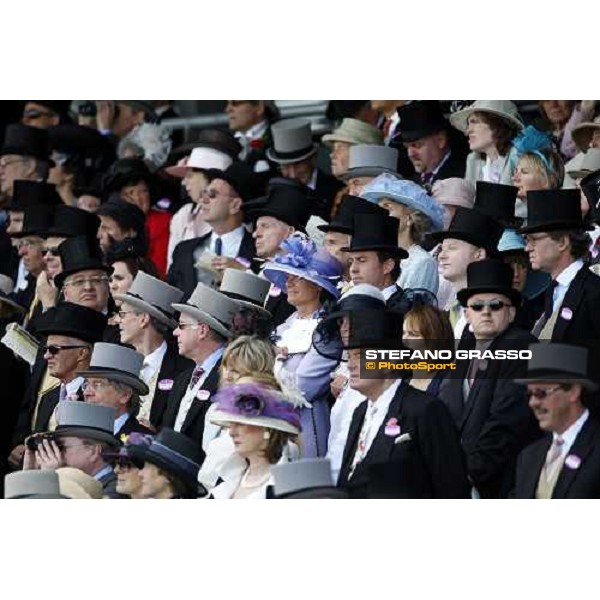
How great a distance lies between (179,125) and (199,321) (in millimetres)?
4417

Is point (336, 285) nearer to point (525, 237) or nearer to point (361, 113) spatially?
point (525, 237)

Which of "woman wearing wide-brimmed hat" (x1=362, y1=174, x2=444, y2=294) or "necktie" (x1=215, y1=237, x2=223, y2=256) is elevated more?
"woman wearing wide-brimmed hat" (x1=362, y1=174, x2=444, y2=294)

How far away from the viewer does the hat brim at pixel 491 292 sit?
1427cm

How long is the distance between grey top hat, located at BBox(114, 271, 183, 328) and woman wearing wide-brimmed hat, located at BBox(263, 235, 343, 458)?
2.32ft

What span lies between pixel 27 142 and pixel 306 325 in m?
4.70

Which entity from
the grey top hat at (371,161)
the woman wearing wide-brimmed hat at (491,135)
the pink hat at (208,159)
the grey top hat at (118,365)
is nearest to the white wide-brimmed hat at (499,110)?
the woman wearing wide-brimmed hat at (491,135)

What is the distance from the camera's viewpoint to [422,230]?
15391 mm

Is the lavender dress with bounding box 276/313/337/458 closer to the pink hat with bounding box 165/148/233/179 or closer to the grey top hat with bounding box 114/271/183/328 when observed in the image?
the grey top hat with bounding box 114/271/183/328

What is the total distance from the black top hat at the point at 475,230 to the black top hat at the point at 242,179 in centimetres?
245

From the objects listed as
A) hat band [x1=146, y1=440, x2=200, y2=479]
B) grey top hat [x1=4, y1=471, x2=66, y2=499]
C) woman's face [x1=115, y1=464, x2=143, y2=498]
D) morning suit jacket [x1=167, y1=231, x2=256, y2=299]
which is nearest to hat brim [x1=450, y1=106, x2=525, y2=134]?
morning suit jacket [x1=167, y1=231, x2=256, y2=299]

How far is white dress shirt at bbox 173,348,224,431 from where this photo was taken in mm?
15062

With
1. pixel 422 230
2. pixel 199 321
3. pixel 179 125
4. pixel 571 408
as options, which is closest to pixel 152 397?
pixel 199 321

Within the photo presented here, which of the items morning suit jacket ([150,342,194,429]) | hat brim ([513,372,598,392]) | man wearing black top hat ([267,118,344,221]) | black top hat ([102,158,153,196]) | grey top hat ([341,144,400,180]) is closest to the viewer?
hat brim ([513,372,598,392])

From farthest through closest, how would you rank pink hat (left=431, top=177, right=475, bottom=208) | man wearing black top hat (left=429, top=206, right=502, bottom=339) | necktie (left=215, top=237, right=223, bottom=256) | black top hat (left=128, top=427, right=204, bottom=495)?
necktie (left=215, top=237, right=223, bottom=256) → pink hat (left=431, top=177, right=475, bottom=208) → man wearing black top hat (left=429, top=206, right=502, bottom=339) → black top hat (left=128, top=427, right=204, bottom=495)
